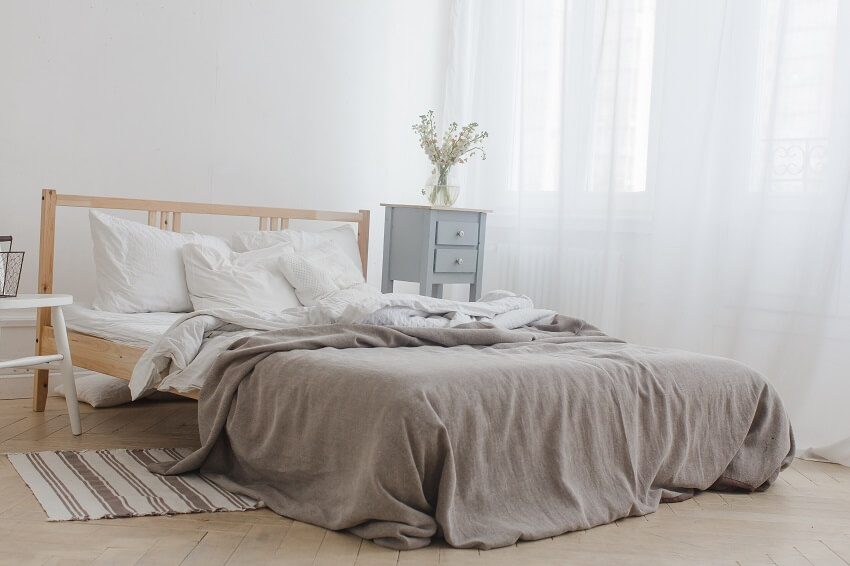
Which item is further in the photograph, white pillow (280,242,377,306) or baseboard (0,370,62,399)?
baseboard (0,370,62,399)

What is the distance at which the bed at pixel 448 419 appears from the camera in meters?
2.16

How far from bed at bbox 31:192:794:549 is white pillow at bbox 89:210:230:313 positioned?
14.1 inches

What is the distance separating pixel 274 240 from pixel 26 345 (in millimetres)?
1077

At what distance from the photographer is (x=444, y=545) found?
85.0 inches

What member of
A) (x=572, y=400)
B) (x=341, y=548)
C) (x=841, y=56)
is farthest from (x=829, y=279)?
(x=341, y=548)

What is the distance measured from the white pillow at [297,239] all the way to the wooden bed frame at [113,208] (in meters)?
0.16

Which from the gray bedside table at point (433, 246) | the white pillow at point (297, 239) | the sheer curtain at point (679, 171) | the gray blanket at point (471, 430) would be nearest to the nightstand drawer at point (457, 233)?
the gray bedside table at point (433, 246)

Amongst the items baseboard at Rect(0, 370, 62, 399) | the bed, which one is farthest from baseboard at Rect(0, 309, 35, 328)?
the bed

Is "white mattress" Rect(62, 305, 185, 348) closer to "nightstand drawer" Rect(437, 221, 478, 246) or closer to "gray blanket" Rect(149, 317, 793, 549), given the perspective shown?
"gray blanket" Rect(149, 317, 793, 549)

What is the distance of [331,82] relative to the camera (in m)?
4.66

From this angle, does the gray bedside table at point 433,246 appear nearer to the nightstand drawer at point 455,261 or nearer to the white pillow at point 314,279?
the nightstand drawer at point 455,261

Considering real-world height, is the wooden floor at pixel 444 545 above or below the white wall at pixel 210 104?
below

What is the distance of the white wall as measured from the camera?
373 centimetres

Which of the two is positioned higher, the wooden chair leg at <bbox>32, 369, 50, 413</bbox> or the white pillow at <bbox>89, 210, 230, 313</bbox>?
the white pillow at <bbox>89, 210, 230, 313</bbox>
